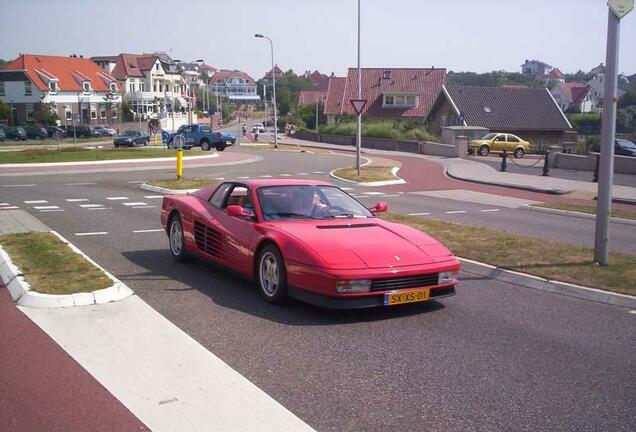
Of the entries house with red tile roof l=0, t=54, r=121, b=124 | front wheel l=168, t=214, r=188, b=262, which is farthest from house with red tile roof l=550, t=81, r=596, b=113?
front wheel l=168, t=214, r=188, b=262

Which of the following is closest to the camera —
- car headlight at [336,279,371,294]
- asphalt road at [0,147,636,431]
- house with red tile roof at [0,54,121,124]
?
asphalt road at [0,147,636,431]

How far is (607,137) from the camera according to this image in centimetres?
906

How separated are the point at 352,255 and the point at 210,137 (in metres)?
43.4

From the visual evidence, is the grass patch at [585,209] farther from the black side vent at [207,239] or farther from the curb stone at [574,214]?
the black side vent at [207,239]

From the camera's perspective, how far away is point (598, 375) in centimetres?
542

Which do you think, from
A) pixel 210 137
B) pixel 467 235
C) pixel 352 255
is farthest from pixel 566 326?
pixel 210 137

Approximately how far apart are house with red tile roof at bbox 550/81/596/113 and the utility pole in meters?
120

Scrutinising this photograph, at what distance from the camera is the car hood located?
269 inches

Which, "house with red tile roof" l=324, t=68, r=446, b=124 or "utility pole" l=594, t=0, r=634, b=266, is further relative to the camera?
"house with red tile roof" l=324, t=68, r=446, b=124

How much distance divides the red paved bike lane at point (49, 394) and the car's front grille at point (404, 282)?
2798 millimetres

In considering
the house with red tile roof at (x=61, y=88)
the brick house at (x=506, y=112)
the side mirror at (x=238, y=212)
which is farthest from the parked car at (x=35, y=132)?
the side mirror at (x=238, y=212)

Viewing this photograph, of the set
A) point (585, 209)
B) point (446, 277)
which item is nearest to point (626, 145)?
point (585, 209)

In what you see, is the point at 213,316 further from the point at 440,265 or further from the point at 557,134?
the point at 557,134

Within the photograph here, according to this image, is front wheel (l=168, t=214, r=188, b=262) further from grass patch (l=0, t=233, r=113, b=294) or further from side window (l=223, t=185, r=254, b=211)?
grass patch (l=0, t=233, r=113, b=294)
